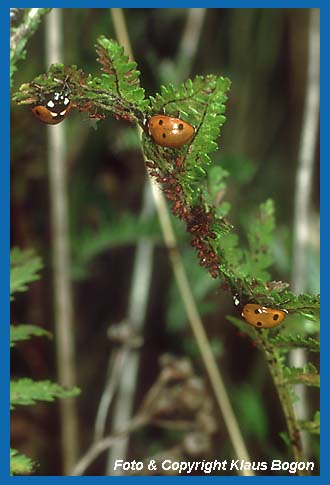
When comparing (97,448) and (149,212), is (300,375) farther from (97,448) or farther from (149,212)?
(149,212)

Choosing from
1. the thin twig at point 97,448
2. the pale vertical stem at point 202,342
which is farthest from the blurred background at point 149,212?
the thin twig at point 97,448

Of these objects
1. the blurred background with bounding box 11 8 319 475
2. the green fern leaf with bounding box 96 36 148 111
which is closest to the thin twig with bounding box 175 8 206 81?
the blurred background with bounding box 11 8 319 475

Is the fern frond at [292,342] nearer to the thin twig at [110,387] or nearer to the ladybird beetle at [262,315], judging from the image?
the ladybird beetle at [262,315]

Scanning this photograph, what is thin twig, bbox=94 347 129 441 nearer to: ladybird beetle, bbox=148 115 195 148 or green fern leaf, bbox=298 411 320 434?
green fern leaf, bbox=298 411 320 434

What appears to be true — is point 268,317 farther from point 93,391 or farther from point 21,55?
point 93,391

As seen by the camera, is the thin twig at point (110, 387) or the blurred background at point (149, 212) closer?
the thin twig at point (110, 387)

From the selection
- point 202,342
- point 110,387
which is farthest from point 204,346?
point 110,387
